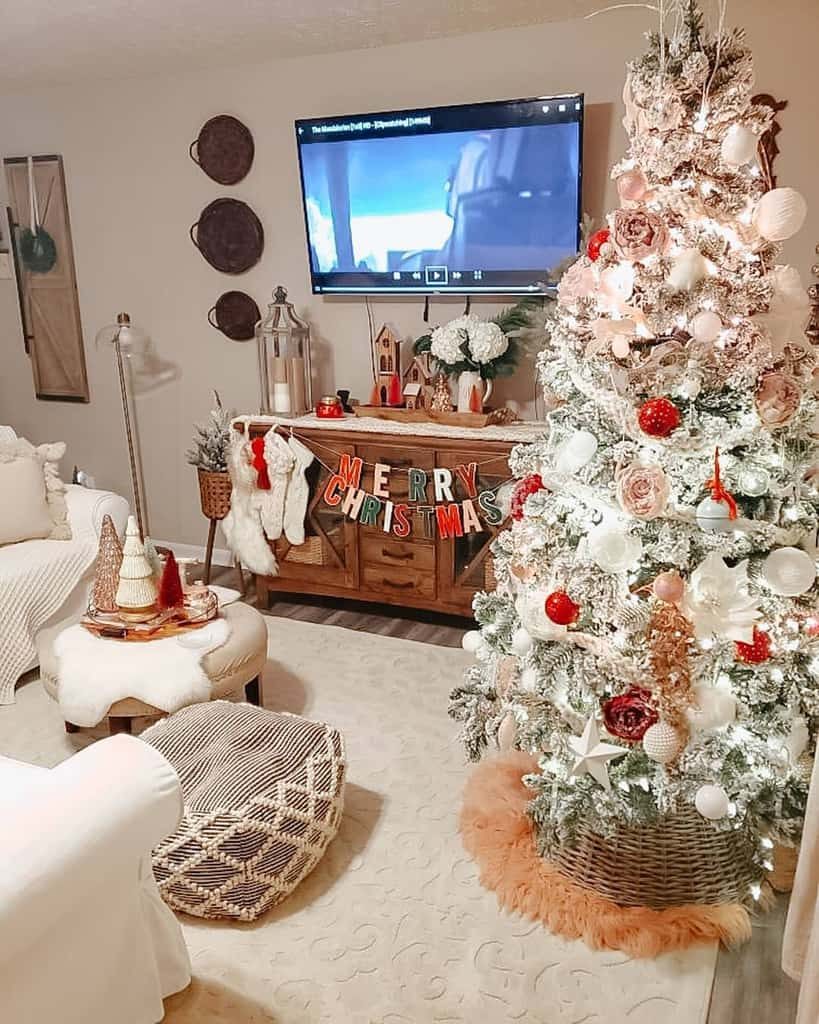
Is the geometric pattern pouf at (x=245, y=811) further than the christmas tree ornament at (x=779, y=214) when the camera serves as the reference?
Yes

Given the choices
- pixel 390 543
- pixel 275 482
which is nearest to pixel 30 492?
pixel 275 482

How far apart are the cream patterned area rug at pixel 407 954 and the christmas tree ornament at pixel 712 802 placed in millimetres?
367

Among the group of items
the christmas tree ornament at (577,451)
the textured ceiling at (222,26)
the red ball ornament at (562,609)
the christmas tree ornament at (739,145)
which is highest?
the textured ceiling at (222,26)

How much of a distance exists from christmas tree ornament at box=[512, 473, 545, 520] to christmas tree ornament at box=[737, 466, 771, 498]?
0.52 metres

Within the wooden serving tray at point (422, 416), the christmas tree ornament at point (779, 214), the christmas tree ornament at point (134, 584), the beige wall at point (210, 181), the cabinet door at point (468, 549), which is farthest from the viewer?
the wooden serving tray at point (422, 416)

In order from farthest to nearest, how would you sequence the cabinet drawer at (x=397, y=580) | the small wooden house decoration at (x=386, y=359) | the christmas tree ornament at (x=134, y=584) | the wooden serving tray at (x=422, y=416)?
the small wooden house decoration at (x=386, y=359) < the cabinet drawer at (x=397, y=580) < the wooden serving tray at (x=422, y=416) < the christmas tree ornament at (x=134, y=584)

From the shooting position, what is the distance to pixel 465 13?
3.23 metres

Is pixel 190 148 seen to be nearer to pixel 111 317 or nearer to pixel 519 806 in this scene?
pixel 111 317

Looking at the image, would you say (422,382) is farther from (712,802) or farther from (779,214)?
(712,802)

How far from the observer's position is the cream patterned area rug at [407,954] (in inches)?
72.9

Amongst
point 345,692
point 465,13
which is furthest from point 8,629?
point 465,13

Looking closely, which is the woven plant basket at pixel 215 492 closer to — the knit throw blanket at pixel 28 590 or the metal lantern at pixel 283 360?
the metal lantern at pixel 283 360


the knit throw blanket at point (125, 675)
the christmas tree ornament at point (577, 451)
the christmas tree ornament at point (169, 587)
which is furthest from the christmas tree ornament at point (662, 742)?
the christmas tree ornament at point (169, 587)

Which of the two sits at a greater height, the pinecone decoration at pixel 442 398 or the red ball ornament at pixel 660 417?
the red ball ornament at pixel 660 417
